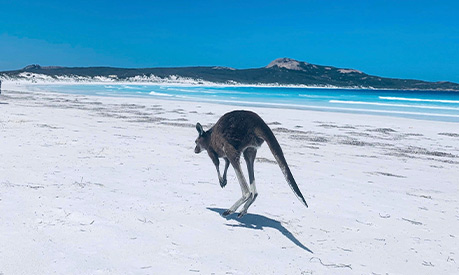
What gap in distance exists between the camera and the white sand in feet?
10.9

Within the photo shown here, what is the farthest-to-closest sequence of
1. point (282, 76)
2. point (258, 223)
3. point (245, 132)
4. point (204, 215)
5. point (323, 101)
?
1. point (282, 76)
2. point (323, 101)
3. point (204, 215)
4. point (258, 223)
5. point (245, 132)

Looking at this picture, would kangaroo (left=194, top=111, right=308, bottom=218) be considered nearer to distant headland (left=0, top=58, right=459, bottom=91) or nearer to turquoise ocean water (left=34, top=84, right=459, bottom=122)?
turquoise ocean water (left=34, top=84, right=459, bottom=122)

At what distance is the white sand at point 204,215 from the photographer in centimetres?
331

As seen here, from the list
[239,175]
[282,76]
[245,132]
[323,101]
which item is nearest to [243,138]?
[245,132]

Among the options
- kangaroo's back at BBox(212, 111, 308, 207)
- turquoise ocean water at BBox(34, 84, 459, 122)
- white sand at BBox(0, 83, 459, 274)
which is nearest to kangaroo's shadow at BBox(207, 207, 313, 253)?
white sand at BBox(0, 83, 459, 274)

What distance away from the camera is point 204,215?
4.45 m

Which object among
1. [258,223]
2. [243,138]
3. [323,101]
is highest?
[243,138]

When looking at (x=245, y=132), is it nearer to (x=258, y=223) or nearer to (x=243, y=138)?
(x=243, y=138)

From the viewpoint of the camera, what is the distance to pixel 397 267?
11.3 feet

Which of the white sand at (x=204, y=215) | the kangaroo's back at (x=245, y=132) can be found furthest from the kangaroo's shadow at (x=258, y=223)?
the kangaroo's back at (x=245, y=132)

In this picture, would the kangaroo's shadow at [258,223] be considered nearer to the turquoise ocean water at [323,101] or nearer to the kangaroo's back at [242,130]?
the kangaroo's back at [242,130]

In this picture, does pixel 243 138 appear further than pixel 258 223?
No

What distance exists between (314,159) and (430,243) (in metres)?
4.49

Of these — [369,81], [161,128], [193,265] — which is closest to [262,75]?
[369,81]
